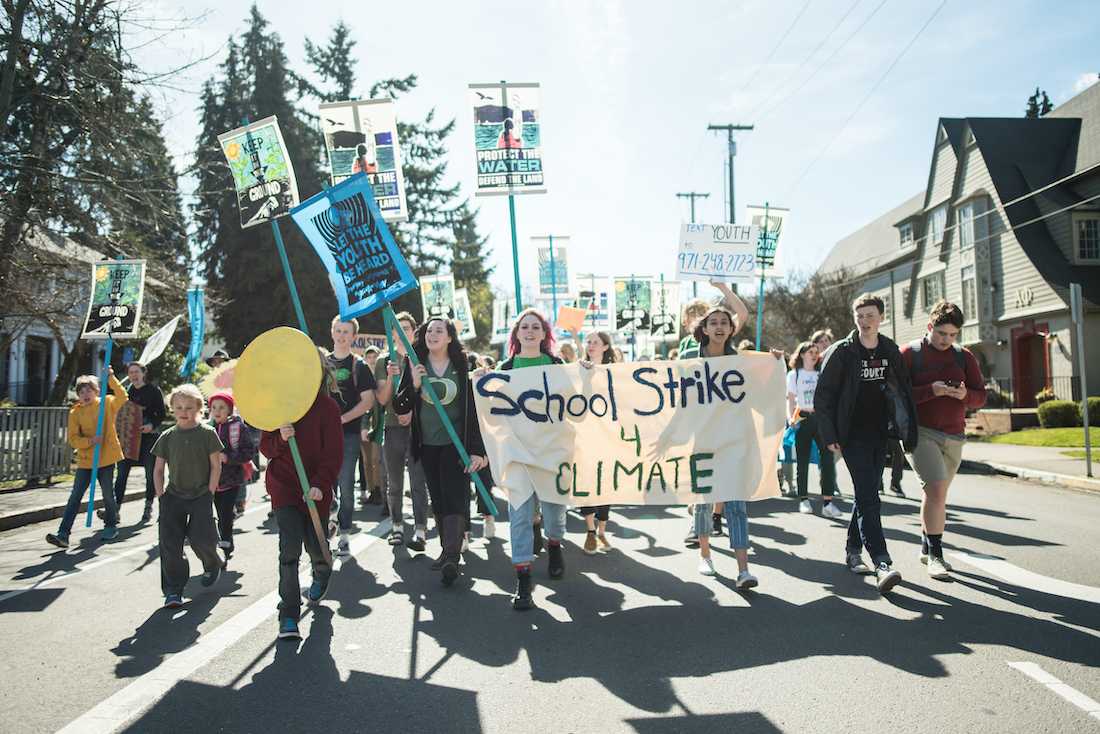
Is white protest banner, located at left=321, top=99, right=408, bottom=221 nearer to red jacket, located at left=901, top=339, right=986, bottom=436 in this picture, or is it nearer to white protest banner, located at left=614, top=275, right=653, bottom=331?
A: red jacket, located at left=901, top=339, right=986, bottom=436

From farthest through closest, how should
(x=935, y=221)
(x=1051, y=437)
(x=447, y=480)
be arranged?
(x=935, y=221)
(x=1051, y=437)
(x=447, y=480)

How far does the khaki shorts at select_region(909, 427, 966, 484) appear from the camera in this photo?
598cm

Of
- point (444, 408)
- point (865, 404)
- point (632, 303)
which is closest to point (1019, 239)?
point (632, 303)

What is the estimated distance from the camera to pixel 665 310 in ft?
74.7

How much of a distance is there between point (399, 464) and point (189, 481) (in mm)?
2280

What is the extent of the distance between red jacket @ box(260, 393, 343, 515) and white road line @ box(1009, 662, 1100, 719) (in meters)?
3.91

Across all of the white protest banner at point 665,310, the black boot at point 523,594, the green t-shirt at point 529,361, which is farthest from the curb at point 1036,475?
the black boot at point 523,594

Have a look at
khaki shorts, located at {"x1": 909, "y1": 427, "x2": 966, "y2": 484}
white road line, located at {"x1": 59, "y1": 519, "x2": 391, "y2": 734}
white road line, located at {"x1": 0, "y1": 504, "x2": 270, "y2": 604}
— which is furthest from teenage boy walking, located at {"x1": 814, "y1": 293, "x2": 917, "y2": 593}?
white road line, located at {"x1": 0, "y1": 504, "x2": 270, "y2": 604}

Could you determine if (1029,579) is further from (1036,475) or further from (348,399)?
(1036,475)

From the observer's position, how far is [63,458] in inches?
546

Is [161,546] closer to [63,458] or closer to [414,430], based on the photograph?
[414,430]

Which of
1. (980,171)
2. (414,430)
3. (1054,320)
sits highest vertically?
(980,171)

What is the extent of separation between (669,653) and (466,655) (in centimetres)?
111

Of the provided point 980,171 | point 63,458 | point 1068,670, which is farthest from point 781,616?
point 980,171
